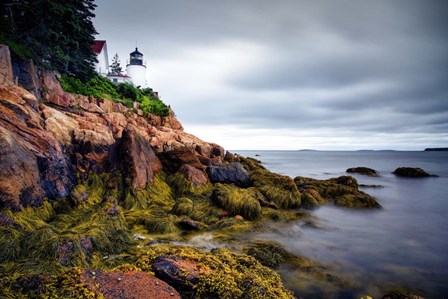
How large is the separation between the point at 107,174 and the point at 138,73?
45925mm

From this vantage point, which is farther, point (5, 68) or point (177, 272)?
point (5, 68)

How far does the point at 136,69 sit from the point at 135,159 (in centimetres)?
4579

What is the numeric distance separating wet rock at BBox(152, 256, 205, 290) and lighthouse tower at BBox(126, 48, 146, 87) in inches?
1983

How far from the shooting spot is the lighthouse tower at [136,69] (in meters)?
50.2

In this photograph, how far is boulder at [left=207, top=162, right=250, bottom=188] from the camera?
12.6 meters

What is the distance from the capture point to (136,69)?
50656 mm

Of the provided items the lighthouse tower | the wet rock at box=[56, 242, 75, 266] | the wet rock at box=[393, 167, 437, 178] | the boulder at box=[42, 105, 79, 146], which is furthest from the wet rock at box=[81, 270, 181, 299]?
the lighthouse tower

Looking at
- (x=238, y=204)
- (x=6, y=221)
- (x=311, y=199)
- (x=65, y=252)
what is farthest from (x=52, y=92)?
(x=311, y=199)

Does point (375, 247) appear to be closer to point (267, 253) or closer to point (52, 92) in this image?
point (267, 253)

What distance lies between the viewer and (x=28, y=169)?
6348mm

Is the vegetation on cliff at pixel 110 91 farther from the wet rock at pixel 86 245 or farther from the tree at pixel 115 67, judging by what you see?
the tree at pixel 115 67

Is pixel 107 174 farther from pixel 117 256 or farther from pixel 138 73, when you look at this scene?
pixel 138 73

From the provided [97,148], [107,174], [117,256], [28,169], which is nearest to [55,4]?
[97,148]

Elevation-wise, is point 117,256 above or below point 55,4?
below
